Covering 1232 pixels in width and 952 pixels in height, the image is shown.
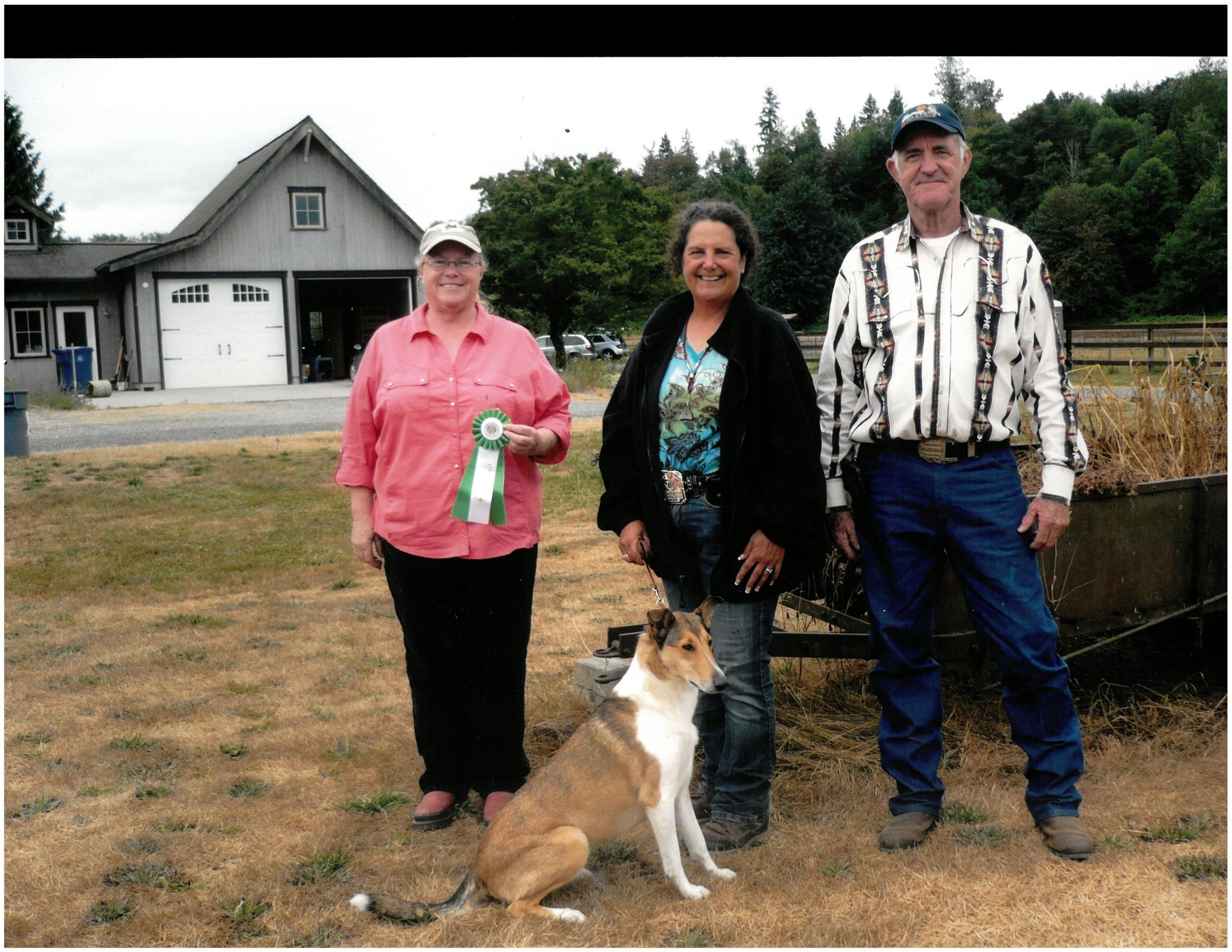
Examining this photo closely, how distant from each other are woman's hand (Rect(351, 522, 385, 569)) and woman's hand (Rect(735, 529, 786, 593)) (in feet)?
4.28

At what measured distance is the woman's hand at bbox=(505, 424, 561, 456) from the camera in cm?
335

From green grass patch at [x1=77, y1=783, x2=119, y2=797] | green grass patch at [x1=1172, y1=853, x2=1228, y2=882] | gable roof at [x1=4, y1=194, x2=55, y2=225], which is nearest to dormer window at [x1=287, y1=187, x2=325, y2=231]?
gable roof at [x1=4, y1=194, x2=55, y2=225]

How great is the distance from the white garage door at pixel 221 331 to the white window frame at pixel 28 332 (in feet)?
A: 12.4

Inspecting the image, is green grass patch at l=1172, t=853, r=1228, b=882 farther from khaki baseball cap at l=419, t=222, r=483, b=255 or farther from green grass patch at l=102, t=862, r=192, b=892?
green grass patch at l=102, t=862, r=192, b=892

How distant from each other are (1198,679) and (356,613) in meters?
4.76

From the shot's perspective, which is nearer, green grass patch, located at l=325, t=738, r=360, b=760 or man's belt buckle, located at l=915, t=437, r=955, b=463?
man's belt buckle, located at l=915, t=437, r=955, b=463

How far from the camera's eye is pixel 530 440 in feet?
11.1

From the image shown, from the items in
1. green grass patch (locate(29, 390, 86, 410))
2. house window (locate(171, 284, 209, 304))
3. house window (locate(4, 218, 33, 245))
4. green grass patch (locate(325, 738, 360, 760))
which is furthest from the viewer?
house window (locate(4, 218, 33, 245))

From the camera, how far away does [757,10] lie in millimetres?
3227

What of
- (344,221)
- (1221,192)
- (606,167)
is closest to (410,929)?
(1221,192)

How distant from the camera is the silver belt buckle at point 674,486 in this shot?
3213mm

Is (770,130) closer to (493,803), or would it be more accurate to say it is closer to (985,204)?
(985,204)

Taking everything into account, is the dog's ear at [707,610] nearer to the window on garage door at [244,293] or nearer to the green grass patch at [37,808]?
the green grass patch at [37,808]

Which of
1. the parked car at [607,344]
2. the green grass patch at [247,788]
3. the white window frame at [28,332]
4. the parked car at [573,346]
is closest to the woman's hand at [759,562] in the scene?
the green grass patch at [247,788]
